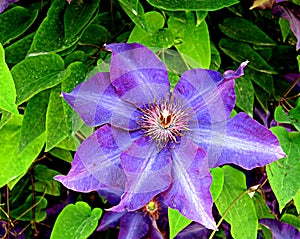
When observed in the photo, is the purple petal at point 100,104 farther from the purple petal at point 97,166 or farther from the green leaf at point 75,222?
the green leaf at point 75,222

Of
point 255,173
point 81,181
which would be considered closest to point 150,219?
point 255,173

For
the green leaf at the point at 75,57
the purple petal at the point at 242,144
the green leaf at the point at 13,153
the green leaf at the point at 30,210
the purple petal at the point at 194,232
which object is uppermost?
the green leaf at the point at 75,57

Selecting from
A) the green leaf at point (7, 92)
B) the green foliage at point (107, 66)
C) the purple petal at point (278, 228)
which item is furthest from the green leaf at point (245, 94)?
the green leaf at point (7, 92)

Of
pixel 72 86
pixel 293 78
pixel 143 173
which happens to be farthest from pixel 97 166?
pixel 293 78

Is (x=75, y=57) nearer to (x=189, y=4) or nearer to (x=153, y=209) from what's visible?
(x=189, y=4)

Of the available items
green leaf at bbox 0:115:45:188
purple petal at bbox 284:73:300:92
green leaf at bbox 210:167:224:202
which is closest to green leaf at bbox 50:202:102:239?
green leaf at bbox 0:115:45:188

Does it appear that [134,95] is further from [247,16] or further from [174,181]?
[247,16]

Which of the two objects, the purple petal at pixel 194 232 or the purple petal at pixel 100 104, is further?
the purple petal at pixel 194 232

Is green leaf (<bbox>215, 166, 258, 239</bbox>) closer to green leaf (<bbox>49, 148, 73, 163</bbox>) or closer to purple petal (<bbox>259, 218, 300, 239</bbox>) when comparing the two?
purple petal (<bbox>259, 218, 300, 239</bbox>)
